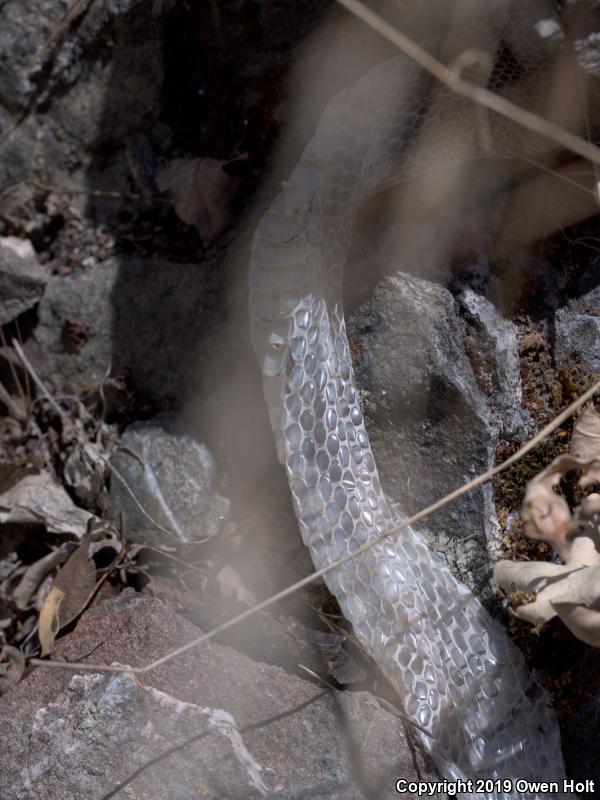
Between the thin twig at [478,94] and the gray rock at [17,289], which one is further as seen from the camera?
the gray rock at [17,289]

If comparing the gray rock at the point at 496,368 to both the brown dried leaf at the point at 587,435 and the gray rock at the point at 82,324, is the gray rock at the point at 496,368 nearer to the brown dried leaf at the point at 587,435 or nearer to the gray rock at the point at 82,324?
the brown dried leaf at the point at 587,435

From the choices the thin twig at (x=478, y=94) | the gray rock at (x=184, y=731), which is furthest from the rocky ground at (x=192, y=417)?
the thin twig at (x=478, y=94)

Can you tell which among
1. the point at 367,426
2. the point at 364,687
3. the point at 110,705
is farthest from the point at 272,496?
the point at 110,705

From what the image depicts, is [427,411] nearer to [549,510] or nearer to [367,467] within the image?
[367,467]

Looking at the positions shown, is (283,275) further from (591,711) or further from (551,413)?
(591,711)

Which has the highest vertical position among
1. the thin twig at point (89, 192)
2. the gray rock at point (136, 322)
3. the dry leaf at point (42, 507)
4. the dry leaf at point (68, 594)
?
the thin twig at point (89, 192)

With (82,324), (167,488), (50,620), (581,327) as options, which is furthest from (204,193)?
(50,620)

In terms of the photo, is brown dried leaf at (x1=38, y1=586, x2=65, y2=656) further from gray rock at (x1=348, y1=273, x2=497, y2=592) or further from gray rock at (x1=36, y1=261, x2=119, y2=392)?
gray rock at (x1=348, y1=273, x2=497, y2=592)

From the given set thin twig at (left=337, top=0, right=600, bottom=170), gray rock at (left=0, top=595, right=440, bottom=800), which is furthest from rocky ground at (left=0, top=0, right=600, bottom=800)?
thin twig at (left=337, top=0, right=600, bottom=170)
